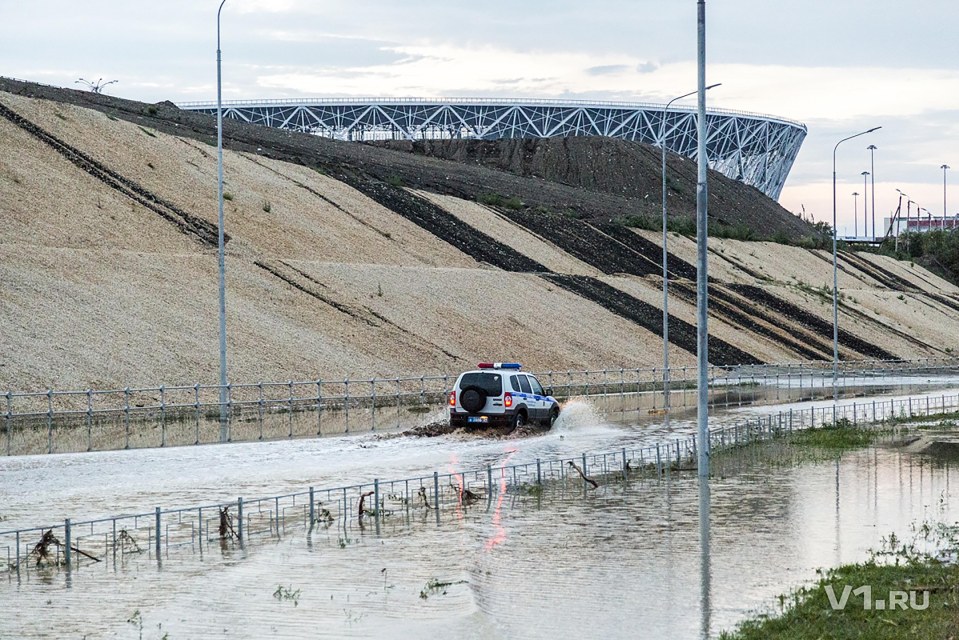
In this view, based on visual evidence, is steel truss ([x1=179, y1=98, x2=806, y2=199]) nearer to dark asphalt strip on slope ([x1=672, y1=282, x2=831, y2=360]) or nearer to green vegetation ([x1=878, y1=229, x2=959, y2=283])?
green vegetation ([x1=878, y1=229, x2=959, y2=283])

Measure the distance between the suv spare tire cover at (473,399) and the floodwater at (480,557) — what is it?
5976mm

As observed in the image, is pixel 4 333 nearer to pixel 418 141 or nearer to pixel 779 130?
pixel 418 141

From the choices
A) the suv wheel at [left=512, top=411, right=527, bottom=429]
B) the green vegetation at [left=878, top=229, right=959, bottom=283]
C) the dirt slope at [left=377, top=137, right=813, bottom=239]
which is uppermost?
the dirt slope at [left=377, top=137, right=813, bottom=239]

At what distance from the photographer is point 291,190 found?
227ft

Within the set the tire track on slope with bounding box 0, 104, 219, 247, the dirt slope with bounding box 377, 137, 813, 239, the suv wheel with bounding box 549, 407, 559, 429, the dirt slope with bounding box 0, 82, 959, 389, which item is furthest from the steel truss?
the suv wheel with bounding box 549, 407, 559, 429

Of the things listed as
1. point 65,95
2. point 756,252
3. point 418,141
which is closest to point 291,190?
point 65,95

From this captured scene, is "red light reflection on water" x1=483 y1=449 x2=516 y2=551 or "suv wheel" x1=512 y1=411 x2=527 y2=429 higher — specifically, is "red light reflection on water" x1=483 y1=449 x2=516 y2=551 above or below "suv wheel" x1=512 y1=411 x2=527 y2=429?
above

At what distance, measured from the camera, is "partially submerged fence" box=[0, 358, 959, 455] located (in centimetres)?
3091

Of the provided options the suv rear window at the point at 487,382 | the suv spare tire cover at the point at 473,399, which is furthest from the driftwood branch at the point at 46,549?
the suv rear window at the point at 487,382

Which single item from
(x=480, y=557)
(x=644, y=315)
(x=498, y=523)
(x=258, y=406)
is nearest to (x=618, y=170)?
(x=644, y=315)

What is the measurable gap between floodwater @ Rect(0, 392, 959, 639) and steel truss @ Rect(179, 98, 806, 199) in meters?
127

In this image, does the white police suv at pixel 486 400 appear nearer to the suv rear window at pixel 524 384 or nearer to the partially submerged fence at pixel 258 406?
the suv rear window at pixel 524 384

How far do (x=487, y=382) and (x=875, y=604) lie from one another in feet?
63.0

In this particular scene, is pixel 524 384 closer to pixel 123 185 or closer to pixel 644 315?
pixel 123 185
